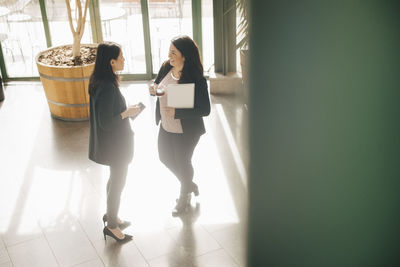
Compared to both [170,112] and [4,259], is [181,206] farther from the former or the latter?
[4,259]

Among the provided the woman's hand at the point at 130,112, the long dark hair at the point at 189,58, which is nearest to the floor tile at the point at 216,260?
the woman's hand at the point at 130,112

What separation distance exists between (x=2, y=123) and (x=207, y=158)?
2.95m

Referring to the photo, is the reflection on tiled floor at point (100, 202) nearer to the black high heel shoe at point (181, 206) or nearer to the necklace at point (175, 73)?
the black high heel shoe at point (181, 206)

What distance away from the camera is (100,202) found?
4.14 metres

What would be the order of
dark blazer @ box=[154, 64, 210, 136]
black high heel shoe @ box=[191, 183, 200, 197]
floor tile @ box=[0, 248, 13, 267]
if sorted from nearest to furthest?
dark blazer @ box=[154, 64, 210, 136] → floor tile @ box=[0, 248, 13, 267] → black high heel shoe @ box=[191, 183, 200, 197]

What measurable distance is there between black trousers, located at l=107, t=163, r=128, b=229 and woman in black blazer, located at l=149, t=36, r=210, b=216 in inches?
18.6

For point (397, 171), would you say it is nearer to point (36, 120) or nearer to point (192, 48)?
point (192, 48)

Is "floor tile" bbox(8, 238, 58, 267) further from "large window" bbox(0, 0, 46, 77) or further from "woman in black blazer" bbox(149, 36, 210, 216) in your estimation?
"large window" bbox(0, 0, 46, 77)

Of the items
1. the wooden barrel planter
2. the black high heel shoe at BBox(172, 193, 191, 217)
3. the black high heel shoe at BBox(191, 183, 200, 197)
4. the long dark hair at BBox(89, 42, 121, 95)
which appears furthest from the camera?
the wooden barrel planter

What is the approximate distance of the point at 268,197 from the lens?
0.51 meters

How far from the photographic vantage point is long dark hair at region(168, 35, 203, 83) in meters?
3.14

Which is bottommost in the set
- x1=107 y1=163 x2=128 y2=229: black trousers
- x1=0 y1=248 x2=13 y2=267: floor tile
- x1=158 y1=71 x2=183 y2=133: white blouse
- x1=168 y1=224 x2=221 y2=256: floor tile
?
x1=168 y1=224 x2=221 y2=256: floor tile

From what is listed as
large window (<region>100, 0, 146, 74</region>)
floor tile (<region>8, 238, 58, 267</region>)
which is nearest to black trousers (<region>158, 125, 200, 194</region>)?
floor tile (<region>8, 238, 58, 267</region>)

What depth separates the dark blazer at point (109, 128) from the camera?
9.56 ft
